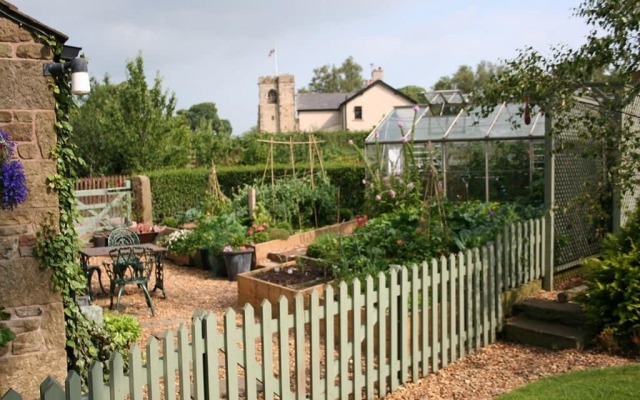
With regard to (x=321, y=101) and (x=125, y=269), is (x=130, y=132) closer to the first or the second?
(x=125, y=269)

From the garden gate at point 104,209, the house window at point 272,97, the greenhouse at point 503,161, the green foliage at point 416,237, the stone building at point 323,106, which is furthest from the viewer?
the house window at point 272,97

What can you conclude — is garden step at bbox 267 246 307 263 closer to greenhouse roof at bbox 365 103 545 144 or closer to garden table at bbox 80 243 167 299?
garden table at bbox 80 243 167 299

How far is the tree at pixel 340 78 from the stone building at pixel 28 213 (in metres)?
73.5

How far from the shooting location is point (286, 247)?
37.0 feet

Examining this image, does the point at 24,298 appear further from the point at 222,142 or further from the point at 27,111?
the point at 222,142

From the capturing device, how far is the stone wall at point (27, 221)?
4523 mm

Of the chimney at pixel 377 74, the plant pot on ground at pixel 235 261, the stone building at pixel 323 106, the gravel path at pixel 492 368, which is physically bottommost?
the gravel path at pixel 492 368

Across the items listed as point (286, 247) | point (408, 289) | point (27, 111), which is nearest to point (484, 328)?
point (408, 289)

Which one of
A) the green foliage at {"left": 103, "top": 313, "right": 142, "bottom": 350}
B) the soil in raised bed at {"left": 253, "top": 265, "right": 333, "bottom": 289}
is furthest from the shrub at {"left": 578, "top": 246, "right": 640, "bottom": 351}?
the green foliage at {"left": 103, "top": 313, "right": 142, "bottom": 350}

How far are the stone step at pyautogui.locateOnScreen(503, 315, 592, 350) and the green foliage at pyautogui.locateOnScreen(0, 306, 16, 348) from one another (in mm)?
4628

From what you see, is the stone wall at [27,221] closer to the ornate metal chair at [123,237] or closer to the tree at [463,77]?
the ornate metal chair at [123,237]

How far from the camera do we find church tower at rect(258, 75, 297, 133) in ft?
179

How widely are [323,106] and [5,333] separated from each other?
162 ft

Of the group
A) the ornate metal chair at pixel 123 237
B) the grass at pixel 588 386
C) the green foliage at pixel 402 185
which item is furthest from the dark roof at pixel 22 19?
the green foliage at pixel 402 185
